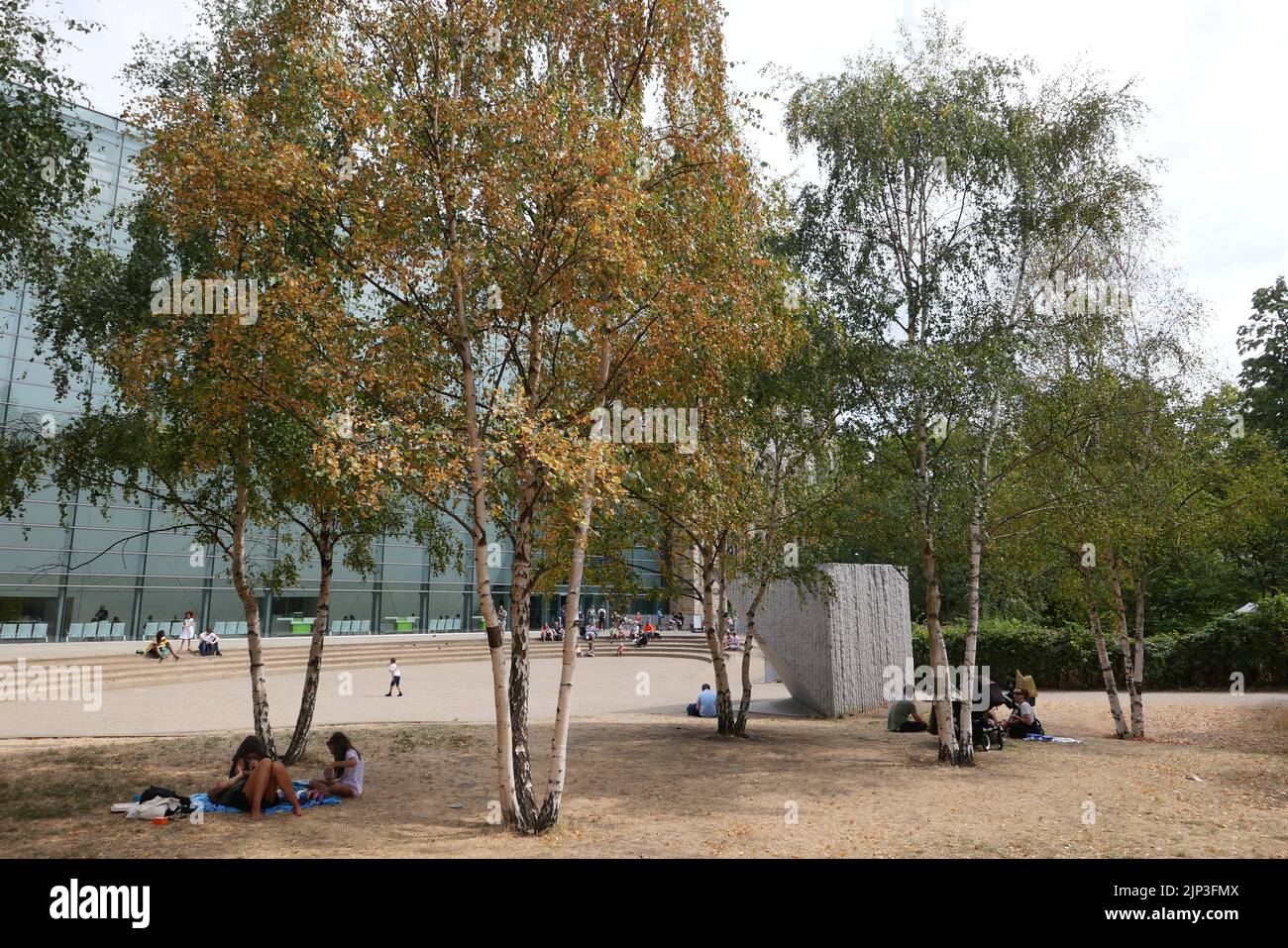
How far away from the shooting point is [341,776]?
35.4 ft

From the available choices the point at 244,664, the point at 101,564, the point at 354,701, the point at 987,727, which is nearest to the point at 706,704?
the point at 987,727

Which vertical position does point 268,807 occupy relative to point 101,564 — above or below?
below

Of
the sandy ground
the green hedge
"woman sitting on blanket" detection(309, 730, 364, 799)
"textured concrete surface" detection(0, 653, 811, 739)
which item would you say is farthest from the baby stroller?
the green hedge

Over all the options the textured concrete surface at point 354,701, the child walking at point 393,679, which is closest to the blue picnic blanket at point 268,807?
the textured concrete surface at point 354,701

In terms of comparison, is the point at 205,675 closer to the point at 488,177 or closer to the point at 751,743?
the point at 751,743

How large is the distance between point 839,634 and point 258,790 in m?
14.7

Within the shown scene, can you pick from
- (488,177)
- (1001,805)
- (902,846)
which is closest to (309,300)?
(488,177)

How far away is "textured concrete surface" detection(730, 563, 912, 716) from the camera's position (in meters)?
20.9

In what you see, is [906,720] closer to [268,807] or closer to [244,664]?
[268,807]

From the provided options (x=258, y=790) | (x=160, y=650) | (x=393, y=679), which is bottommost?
(x=393, y=679)

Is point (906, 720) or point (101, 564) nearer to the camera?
point (906, 720)

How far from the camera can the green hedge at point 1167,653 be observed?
24500mm

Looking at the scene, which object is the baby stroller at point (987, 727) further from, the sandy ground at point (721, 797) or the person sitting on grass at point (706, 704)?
the person sitting on grass at point (706, 704)

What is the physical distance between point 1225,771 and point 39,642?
119 feet
